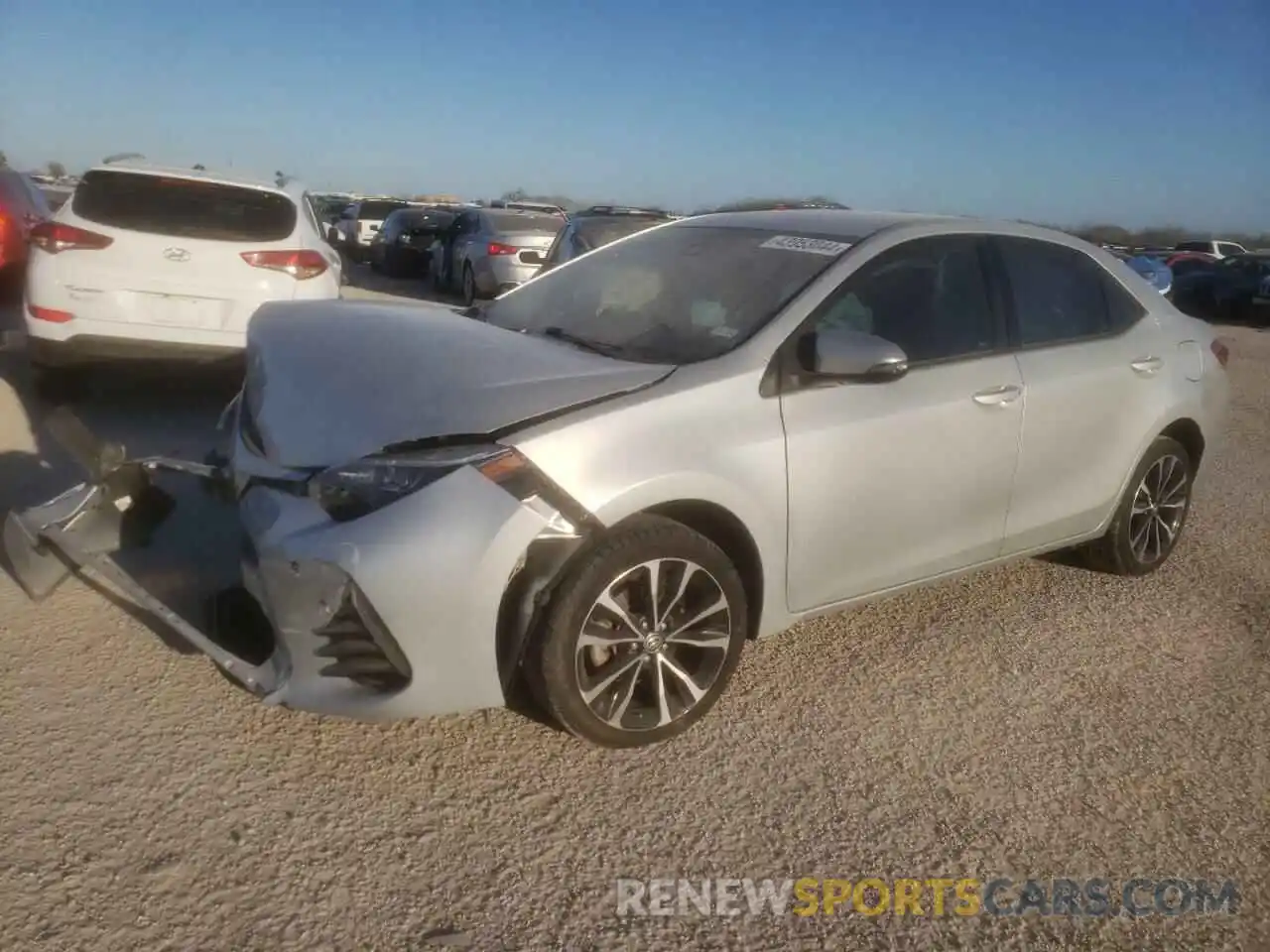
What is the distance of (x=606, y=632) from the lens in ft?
10.4

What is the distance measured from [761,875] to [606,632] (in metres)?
0.80

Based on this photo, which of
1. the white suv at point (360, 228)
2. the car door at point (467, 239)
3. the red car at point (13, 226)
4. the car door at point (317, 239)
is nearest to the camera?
the car door at point (317, 239)

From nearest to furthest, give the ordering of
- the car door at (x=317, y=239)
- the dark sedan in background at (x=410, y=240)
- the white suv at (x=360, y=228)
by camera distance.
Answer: the car door at (x=317, y=239) → the dark sedan in background at (x=410, y=240) → the white suv at (x=360, y=228)

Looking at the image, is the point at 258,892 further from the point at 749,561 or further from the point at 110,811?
the point at 749,561

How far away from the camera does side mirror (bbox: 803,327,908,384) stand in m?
3.46

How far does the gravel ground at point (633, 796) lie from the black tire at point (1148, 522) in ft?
2.01

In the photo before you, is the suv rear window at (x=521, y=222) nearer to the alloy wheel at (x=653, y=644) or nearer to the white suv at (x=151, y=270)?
the white suv at (x=151, y=270)

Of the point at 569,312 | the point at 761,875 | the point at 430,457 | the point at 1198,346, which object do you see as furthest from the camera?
the point at 1198,346

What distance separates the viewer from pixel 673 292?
162 inches

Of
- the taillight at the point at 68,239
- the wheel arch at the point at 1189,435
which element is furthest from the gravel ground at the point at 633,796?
the taillight at the point at 68,239

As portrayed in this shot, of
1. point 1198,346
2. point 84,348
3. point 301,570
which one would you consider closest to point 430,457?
point 301,570

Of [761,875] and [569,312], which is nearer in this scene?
[761,875]

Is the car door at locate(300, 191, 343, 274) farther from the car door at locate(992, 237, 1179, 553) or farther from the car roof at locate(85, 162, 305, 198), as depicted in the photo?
the car door at locate(992, 237, 1179, 553)

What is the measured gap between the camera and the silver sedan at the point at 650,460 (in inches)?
115
